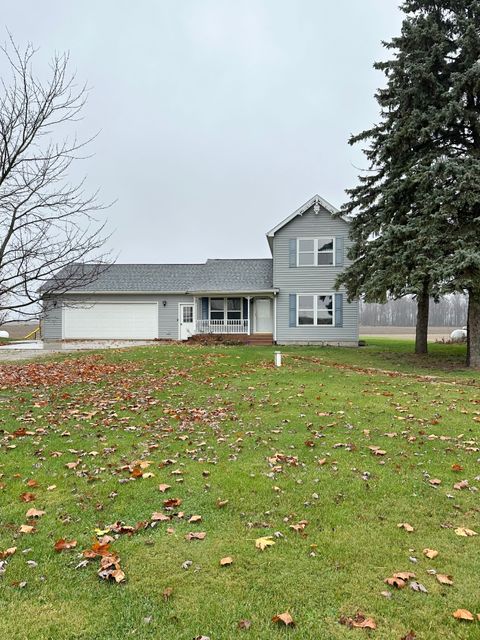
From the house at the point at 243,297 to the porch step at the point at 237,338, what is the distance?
11cm

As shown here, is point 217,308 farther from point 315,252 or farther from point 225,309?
point 315,252

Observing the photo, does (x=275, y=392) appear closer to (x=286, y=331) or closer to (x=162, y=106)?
(x=286, y=331)

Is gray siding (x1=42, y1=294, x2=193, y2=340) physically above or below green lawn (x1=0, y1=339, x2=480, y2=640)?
above

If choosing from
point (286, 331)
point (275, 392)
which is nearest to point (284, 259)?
point (286, 331)

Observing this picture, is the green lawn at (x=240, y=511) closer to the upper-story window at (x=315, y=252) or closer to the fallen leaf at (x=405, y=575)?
the fallen leaf at (x=405, y=575)

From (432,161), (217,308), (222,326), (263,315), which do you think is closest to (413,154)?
(432,161)

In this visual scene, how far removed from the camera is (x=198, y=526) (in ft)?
11.9

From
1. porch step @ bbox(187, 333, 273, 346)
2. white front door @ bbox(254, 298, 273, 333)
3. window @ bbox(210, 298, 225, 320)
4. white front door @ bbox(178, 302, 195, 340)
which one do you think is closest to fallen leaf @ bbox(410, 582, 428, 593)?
porch step @ bbox(187, 333, 273, 346)

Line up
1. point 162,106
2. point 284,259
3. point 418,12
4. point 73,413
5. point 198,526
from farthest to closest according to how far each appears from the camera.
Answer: point 162,106 < point 284,259 < point 418,12 < point 73,413 < point 198,526

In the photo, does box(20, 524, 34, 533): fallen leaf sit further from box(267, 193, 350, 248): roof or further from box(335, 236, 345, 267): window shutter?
box(335, 236, 345, 267): window shutter

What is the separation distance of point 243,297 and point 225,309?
142 cm

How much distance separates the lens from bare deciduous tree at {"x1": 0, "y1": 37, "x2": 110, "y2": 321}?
8094 mm

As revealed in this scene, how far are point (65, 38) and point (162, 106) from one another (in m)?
17.0

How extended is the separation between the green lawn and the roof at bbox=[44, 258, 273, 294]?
633 inches
